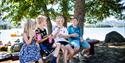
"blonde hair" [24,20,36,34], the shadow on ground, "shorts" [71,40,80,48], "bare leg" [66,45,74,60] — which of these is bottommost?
the shadow on ground

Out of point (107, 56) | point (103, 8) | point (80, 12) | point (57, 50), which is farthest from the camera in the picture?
point (103, 8)

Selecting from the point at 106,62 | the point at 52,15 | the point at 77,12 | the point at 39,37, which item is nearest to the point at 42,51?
the point at 39,37

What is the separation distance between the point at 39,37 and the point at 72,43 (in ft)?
4.27

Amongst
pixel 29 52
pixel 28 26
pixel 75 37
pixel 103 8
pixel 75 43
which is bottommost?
pixel 103 8

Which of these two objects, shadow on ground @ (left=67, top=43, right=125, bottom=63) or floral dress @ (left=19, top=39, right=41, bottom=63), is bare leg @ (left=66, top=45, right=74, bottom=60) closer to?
floral dress @ (left=19, top=39, right=41, bottom=63)

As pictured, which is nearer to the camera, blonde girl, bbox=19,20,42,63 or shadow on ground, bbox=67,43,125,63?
blonde girl, bbox=19,20,42,63

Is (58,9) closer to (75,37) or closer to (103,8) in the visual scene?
(103,8)

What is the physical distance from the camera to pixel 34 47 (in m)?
8.36

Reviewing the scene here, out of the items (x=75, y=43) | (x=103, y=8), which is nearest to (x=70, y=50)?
(x=75, y=43)

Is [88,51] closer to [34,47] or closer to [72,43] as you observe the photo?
[72,43]

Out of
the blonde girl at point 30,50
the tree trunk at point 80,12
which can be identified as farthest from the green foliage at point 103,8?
the blonde girl at point 30,50

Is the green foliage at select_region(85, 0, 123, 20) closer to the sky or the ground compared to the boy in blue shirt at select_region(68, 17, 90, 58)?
closer to the ground

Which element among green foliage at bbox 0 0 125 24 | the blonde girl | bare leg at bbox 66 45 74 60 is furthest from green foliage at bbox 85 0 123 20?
the blonde girl

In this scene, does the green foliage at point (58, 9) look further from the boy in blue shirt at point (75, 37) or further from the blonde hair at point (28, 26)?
the blonde hair at point (28, 26)
